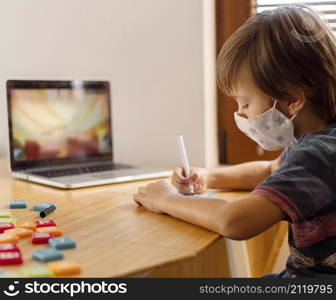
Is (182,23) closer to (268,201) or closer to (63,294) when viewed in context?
(268,201)

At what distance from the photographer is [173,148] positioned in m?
1.58

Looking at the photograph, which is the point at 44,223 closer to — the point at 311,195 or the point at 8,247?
the point at 8,247

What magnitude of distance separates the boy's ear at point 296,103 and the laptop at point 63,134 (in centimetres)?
48

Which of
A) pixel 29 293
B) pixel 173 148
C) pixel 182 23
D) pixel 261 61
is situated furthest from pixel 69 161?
pixel 29 293

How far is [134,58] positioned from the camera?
1570mm

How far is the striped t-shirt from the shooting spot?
2.61ft

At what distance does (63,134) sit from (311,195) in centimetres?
79

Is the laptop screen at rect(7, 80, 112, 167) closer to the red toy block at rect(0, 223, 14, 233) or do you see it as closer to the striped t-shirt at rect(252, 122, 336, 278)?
the red toy block at rect(0, 223, 14, 233)

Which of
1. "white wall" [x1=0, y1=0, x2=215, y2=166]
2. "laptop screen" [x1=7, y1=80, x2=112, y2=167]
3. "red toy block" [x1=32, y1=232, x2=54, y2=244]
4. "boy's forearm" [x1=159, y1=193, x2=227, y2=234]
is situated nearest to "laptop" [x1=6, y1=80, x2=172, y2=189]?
"laptop screen" [x1=7, y1=80, x2=112, y2=167]

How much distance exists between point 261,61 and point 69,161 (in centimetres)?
69

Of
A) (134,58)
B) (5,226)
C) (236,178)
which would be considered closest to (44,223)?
(5,226)

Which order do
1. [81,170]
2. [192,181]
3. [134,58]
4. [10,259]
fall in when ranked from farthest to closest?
[134,58] < [81,170] < [192,181] < [10,259]

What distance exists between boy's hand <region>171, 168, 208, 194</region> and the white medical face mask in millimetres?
175

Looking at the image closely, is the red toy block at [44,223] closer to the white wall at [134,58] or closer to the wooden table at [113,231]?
the wooden table at [113,231]
